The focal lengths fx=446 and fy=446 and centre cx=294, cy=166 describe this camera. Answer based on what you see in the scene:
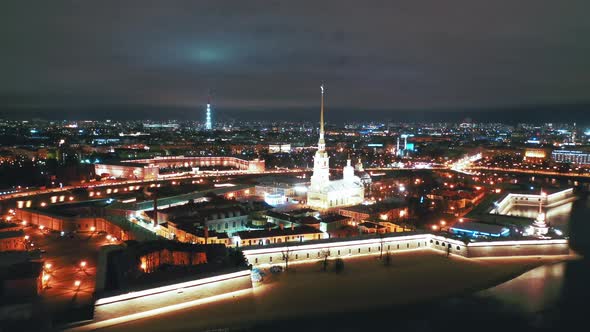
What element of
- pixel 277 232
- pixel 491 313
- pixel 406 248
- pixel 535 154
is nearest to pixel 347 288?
pixel 491 313

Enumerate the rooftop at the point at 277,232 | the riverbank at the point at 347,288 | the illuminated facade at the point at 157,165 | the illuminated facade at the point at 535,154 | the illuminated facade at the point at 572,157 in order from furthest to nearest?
the illuminated facade at the point at 535,154, the illuminated facade at the point at 572,157, the illuminated facade at the point at 157,165, the rooftop at the point at 277,232, the riverbank at the point at 347,288

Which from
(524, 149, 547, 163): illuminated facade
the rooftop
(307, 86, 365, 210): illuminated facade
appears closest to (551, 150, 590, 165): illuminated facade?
(524, 149, 547, 163): illuminated facade

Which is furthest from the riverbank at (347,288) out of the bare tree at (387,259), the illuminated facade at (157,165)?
the illuminated facade at (157,165)

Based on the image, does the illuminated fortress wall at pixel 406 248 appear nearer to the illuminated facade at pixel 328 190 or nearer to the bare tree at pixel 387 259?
the bare tree at pixel 387 259

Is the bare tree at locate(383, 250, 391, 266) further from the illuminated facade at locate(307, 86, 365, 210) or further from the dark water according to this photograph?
the illuminated facade at locate(307, 86, 365, 210)

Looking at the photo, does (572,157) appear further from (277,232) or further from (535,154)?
(277,232)

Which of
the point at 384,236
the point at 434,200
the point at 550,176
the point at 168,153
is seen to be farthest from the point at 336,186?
the point at 168,153
